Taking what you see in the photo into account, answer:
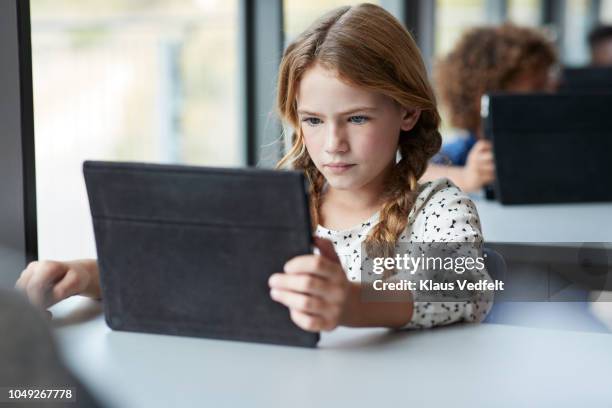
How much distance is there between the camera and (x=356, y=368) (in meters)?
0.94

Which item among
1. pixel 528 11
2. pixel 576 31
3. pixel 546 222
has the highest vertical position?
pixel 528 11

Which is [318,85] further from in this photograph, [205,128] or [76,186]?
[205,128]

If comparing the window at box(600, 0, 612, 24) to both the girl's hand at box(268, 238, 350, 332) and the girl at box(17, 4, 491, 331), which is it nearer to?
the girl at box(17, 4, 491, 331)

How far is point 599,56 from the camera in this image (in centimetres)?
506

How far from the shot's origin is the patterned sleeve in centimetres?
110

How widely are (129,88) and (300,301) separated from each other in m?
4.86

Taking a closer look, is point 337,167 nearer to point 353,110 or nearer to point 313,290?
point 353,110

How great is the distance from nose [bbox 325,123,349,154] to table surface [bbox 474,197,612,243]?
0.55 m

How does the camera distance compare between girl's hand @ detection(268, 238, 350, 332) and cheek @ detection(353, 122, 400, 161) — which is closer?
girl's hand @ detection(268, 238, 350, 332)

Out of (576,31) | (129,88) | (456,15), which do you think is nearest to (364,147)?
(456,15)

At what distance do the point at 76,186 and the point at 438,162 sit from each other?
2.80m

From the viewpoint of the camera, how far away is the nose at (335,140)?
1.28m

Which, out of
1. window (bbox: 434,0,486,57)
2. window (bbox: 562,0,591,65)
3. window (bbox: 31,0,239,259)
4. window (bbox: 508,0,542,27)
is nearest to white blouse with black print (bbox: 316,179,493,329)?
window (bbox: 31,0,239,259)

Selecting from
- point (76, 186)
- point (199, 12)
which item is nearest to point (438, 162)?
point (76, 186)
